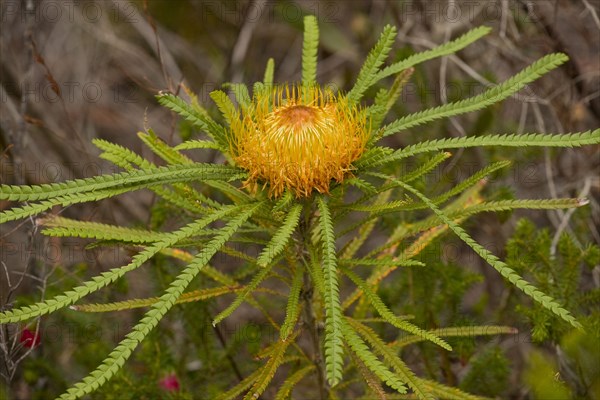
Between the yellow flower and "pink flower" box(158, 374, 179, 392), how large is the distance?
1.08 meters

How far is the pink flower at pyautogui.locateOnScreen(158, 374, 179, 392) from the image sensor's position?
2.44m

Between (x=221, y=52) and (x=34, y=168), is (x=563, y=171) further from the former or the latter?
(x=34, y=168)

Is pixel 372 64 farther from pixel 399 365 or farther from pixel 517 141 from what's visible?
pixel 399 365

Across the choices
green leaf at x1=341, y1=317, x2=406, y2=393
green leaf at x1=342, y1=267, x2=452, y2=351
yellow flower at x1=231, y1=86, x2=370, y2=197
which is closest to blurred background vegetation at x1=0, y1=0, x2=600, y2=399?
green leaf at x1=342, y1=267, x2=452, y2=351

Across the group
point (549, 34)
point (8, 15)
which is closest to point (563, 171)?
point (549, 34)

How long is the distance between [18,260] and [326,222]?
271 centimetres

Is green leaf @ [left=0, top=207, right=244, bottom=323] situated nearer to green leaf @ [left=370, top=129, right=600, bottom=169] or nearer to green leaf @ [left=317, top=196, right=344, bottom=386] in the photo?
green leaf @ [left=317, top=196, right=344, bottom=386]

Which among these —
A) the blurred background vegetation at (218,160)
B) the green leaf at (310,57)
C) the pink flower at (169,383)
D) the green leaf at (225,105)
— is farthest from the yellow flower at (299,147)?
the pink flower at (169,383)

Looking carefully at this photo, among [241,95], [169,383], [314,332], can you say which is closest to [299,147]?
[241,95]

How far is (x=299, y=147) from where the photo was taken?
62.2 inches

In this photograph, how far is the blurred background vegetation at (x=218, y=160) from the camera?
239 cm

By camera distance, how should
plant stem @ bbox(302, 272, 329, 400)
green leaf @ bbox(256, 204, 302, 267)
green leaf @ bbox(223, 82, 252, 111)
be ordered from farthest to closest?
plant stem @ bbox(302, 272, 329, 400) < green leaf @ bbox(223, 82, 252, 111) < green leaf @ bbox(256, 204, 302, 267)

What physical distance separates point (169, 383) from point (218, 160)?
1612mm

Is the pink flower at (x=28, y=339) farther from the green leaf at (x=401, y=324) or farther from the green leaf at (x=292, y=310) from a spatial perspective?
the green leaf at (x=401, y=324)
